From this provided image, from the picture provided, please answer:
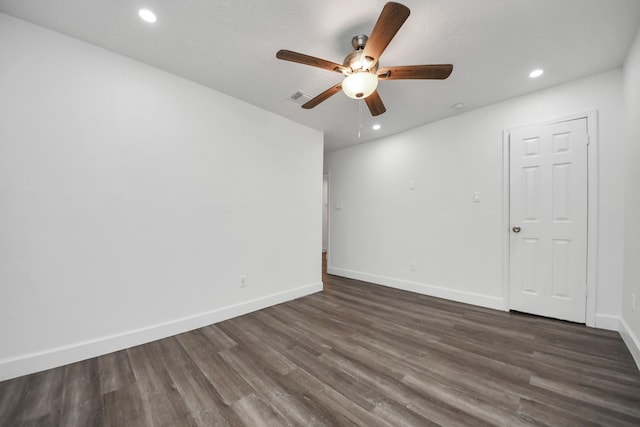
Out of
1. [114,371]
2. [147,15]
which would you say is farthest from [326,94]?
[114,371]

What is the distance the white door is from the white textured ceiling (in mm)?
608

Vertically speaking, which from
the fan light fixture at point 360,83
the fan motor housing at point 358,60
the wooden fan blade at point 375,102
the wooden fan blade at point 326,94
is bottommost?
the fan light fixture at point 360,83

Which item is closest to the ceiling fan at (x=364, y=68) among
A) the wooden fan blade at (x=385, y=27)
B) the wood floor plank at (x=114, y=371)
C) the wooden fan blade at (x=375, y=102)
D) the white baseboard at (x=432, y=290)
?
the wooden fan blade at (x=385, y=27)

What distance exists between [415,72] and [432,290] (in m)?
2.81

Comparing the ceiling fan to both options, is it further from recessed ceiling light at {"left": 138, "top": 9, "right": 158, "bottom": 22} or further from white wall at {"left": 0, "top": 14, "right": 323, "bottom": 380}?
white wall at {"left": 0, "top": 14, "right": 323, "bottom": 380}

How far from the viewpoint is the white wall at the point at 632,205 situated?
1.78m

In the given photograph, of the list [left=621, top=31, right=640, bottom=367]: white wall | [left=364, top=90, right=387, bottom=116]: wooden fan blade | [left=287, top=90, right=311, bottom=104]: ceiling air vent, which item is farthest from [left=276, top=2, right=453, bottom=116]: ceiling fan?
[left=621, top=31, right=640, bottom=367]: white wall

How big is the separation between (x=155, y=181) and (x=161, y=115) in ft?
2.06

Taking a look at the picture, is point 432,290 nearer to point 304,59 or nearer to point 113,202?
point 304,59

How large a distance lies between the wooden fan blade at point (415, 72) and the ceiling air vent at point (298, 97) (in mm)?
1067

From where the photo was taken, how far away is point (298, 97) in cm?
260

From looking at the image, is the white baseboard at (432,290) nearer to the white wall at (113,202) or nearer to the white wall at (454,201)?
the white wall at (454,201)

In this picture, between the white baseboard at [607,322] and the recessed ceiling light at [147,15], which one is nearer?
the recessed ceiling light at [147,15]

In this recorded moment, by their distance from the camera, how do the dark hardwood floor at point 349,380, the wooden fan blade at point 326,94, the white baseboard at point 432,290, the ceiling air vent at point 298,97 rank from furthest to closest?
the white baseboard at point 432,290 < the ceiling air vent at point 298,97 < the wooden fan blade at point 326,94 < the dark hardwood floor at point 349,380
